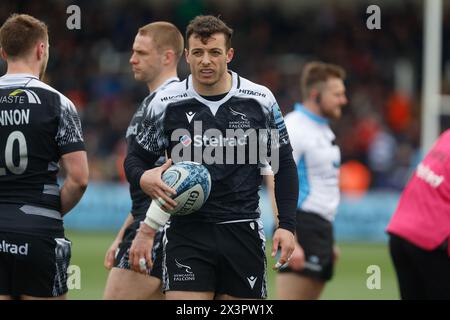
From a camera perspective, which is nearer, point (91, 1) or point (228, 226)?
point (228, 226)

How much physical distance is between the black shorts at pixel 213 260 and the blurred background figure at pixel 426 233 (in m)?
0.96

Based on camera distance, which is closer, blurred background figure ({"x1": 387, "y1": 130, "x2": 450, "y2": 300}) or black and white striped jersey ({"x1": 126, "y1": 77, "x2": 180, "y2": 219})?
blurred background figure ({"x1": 387, "y1": 130, "x2": 450, "y2": 300})

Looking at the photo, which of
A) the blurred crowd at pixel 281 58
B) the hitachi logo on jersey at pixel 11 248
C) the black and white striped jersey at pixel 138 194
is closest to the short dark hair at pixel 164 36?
the black and white striped jersey at pixel 138 194

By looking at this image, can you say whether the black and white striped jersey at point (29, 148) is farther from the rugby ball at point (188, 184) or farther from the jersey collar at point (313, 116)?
the jersey collar at point (313, 116)

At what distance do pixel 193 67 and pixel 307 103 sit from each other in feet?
9.94

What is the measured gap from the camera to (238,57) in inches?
919

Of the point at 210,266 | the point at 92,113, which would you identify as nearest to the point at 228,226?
the point at 210,266

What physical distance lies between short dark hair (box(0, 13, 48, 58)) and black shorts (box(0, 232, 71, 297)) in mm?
1140

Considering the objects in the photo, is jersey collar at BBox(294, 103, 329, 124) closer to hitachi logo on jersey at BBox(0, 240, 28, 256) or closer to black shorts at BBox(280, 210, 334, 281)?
black shorts at BBox(280, 210, 334, 281)

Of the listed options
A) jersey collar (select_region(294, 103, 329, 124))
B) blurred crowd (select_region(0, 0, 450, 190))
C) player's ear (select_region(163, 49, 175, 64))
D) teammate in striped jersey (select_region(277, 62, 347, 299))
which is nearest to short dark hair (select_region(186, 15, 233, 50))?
player's ear (select_region(163, 49, 175, 64))

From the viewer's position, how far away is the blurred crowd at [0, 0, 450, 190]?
70.3 feet

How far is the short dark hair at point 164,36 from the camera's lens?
25.1 ft

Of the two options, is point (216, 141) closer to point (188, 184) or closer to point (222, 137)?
point (222, 137)
